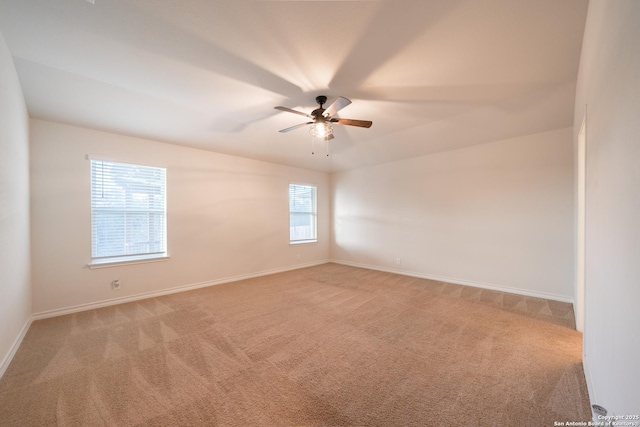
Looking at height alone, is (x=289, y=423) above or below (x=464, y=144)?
below

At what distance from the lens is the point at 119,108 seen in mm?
2980

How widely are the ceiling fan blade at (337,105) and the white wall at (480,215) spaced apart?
3.12 metres

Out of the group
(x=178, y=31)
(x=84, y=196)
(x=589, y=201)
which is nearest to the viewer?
(x=589, y=201)

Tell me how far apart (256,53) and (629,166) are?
2533 millimetres

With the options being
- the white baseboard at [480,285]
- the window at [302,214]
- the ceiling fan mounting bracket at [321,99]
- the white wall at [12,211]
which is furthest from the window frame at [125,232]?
the white baseboard at [480,285]

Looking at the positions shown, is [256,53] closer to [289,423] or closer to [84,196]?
[289,423]

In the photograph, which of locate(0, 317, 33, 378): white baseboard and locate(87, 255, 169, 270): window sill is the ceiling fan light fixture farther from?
locate(0, 317, 33, 378): white baseboard

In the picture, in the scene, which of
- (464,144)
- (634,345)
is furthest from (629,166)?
(464,144)

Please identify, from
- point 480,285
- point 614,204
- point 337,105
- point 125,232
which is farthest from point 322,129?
point 480,285

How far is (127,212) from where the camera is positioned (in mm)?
3732

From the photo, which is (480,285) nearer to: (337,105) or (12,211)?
(337,105)

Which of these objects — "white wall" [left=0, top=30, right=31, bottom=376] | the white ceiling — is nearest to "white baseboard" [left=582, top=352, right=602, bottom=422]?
the white ceiling

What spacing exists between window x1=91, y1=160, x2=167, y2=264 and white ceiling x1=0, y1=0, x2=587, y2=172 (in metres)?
0.63

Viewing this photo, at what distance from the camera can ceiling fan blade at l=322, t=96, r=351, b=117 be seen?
2.28 metres
